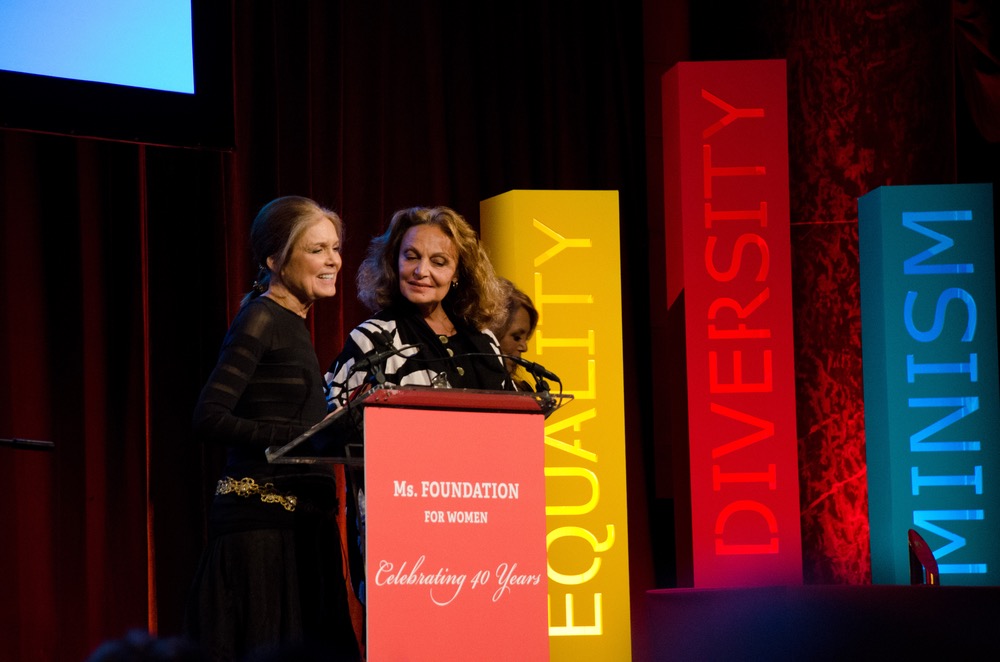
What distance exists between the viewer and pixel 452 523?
2.17 m

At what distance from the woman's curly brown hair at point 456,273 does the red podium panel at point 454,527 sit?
86 centimetres

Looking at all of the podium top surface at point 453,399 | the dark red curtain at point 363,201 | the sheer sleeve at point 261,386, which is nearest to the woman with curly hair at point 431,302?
the sheer sleeve at point 261,386

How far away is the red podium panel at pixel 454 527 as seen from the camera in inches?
82.6

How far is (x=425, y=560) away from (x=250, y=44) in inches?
111

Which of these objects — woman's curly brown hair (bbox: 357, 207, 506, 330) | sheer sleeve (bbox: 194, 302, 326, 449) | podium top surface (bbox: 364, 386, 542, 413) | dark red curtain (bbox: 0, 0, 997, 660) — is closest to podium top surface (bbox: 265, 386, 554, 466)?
podium top surface (bbox: 364, 386, 542, 413)

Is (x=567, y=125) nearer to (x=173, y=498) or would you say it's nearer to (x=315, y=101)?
(x=315, y=101)

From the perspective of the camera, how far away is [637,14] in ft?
17.4

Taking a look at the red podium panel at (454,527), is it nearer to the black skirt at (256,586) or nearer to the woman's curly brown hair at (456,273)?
the black skirt at (256,586)

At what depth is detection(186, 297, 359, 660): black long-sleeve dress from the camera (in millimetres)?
2594

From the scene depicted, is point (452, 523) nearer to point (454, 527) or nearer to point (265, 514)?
point (454, 527)

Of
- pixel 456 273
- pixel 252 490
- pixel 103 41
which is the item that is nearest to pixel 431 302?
pixel 456 273

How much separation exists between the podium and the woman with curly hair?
2.00 feet

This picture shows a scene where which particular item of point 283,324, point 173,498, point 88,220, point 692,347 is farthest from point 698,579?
point 88,220

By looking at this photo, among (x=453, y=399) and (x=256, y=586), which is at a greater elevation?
(x=453, y=399)
